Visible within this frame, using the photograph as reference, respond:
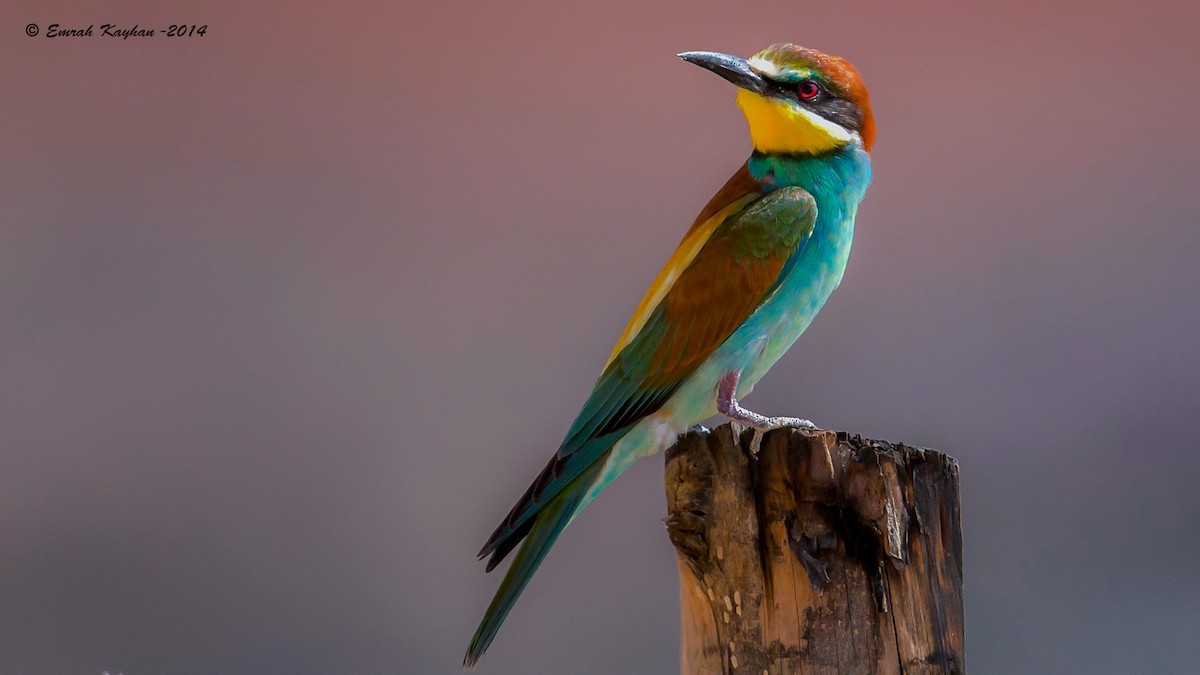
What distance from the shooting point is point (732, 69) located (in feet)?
6.85

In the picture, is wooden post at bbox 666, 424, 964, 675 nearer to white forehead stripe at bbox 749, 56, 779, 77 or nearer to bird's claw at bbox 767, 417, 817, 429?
bird's claw at bbox 767, 417, 817, 429

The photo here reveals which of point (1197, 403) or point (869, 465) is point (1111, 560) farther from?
point (869, 465)

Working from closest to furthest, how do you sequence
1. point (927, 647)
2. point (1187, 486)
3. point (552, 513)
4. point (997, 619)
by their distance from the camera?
point (927, 647), point (552, 513), point (997, 619), point (1187, 486)

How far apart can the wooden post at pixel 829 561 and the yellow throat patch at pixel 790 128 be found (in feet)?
2.31

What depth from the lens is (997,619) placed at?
125 inches

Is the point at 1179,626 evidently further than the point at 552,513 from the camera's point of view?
Yes

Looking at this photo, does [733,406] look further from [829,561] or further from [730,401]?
[829,561]

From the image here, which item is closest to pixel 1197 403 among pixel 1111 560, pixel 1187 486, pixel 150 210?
pixel 1187 486

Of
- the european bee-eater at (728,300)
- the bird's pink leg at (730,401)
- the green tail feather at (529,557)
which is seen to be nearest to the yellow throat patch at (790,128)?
the european bee-eater at (728,300)

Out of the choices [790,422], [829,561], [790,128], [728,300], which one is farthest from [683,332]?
[829,561]

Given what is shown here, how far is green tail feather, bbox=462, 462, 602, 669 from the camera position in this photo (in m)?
1.89

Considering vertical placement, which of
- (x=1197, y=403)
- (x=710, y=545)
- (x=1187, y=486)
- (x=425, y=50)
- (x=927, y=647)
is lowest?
(x=927, y=647)

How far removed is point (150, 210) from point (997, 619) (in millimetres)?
2580

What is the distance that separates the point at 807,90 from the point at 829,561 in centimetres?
93
